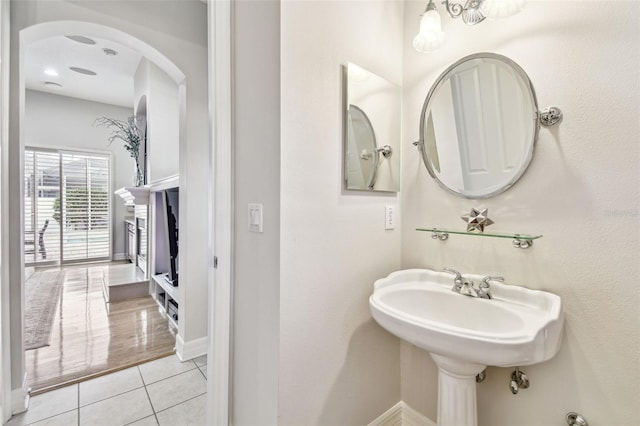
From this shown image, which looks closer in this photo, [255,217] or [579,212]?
[579,212]

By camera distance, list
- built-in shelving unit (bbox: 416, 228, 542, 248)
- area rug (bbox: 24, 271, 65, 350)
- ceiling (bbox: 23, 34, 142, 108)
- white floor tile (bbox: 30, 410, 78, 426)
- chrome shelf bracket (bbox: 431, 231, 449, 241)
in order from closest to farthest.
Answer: built-in shelving unit (bbox: 416, 228, 542, 248) < chrome shelf bracket (bbox: 431, 231, 449, 241) < white floor tile (bbox: 30, 410, 78, 426) < area rug (bbox: 24, 271, 65, 350) < ceiling (bbox: 23, 34, 142, 108)

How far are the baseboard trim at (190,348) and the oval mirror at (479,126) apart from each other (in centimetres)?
210

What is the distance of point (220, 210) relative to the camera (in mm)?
1315

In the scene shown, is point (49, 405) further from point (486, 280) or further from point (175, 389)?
point (486, 280)

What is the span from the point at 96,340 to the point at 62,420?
40.0 inches

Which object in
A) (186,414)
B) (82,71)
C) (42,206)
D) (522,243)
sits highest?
(82,71)

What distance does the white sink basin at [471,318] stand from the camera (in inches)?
33.4

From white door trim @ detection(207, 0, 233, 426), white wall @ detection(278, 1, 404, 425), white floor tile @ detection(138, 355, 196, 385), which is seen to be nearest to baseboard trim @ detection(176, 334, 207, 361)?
white floor tile @ detection(138, 355, 196, 385)

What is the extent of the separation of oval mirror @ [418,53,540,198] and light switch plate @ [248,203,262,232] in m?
0.86

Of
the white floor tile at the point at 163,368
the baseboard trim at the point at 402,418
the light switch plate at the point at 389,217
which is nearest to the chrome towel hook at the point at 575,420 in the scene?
the baseboard trim at the point at 402,418

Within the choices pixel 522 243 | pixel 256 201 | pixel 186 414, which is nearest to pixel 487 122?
pixel 522 243

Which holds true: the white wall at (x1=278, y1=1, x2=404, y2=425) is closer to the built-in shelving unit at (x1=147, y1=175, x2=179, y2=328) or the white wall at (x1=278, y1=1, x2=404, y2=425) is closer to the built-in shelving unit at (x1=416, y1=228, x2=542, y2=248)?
the built-in shelving unit at (x1=416, y1=228, x2=542, y2=248)

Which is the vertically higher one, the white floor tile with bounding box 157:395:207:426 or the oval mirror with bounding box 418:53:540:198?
the oval mirror with bounding box 418:53:540:198

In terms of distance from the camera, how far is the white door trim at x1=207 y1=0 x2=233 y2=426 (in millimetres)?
1296
